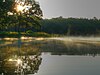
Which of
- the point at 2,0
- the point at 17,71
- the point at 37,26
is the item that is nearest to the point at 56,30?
the point at 37,26

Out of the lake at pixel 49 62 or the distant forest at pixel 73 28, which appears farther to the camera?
the distant forest at pixel 73 28

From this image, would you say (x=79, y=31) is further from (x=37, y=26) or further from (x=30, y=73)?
(x=30, y=73)

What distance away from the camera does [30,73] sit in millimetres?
15555

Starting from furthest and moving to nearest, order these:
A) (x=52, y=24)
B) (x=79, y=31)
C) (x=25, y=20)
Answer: (x=52, y=24) → (x=79, y=31) → (x=25, y=20)

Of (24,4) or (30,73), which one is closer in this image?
(30,73)

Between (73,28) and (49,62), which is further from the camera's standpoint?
(73,28)

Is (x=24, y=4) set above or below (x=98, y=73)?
above

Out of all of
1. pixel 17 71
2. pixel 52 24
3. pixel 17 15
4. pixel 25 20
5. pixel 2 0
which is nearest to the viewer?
pixel 17 71

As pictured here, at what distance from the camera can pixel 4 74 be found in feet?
49.5

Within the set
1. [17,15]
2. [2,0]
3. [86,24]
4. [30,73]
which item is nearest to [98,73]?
[30,73]

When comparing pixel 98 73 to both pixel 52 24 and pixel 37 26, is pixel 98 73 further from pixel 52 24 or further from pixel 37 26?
pixel 52 24

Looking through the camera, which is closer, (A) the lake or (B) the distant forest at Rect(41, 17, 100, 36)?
(A) the lake

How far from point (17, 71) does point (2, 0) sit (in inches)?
1915

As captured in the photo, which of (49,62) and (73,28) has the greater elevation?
(73,28)
